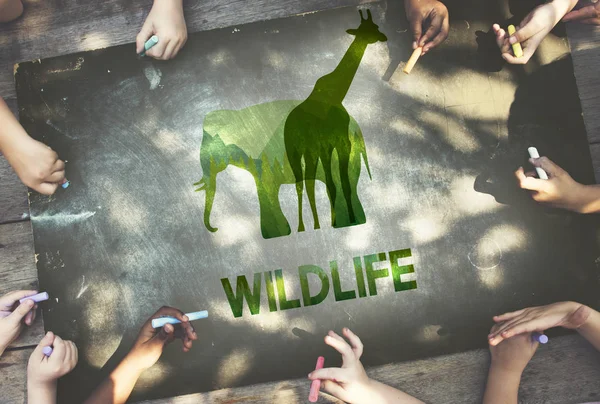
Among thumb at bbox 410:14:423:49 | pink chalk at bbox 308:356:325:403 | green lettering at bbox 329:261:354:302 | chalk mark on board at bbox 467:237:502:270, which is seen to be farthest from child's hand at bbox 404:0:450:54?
pink chalk at bbox 308:356:325:403

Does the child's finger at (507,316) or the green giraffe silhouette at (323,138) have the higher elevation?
the green giraffe silhouette at (323,138)

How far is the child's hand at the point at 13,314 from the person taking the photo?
1261 mm

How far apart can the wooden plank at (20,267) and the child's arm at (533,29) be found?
1.43m

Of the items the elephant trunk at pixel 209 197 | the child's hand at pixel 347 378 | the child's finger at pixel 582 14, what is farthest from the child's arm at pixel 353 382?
the child's finger at pixel 582 14

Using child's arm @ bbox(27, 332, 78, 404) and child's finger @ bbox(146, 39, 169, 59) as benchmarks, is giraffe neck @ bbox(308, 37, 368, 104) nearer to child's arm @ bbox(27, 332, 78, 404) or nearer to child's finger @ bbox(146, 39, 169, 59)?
child's finger @ bbox(146, 39, 169, 59)

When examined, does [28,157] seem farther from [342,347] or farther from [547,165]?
[547,165]

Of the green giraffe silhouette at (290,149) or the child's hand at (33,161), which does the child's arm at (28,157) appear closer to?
the child's hand at (33,161)

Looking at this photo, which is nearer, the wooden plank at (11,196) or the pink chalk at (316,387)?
the pink chalk at (316,387)

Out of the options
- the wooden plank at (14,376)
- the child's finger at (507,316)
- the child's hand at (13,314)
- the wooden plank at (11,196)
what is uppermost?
the wooden plank at (11,196)

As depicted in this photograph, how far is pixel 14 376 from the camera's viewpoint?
1288 millimetres

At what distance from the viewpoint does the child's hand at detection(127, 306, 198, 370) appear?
127 cm

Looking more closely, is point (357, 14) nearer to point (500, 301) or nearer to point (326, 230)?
point (326, 230)

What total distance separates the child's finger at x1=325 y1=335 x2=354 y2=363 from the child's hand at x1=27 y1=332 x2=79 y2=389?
2.31 ft

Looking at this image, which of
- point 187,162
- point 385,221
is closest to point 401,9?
point 385,221
